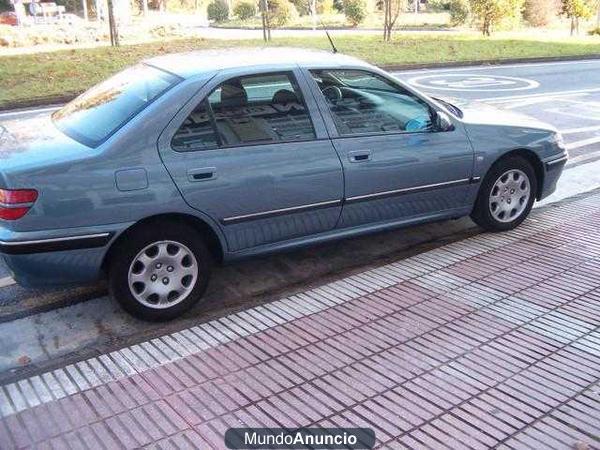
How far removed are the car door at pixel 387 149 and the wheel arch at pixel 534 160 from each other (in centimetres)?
45

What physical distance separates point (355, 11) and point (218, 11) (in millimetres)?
11553

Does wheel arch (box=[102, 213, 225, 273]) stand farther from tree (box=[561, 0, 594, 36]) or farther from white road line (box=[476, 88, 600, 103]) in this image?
tree (box=[561, 0, 594, 36])

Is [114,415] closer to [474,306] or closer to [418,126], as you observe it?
[474,306]

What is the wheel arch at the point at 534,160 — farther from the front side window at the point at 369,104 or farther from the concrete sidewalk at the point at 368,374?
the concrete sidewalk at the point at 368,374

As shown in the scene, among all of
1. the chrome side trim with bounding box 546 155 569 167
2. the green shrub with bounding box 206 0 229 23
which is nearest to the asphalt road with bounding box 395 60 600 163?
the chrome side trim with bounding box 546 155 569 167

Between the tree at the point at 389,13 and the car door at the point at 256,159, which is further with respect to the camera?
the tree at the point at 389,13

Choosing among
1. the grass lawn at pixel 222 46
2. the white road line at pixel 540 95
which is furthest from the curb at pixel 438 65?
the white road line at pixel 540 95

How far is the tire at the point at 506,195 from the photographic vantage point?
16.1ft

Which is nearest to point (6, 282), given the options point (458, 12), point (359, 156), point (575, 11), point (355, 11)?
point (359, 156)

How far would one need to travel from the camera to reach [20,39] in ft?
62.8

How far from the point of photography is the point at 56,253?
3336mm

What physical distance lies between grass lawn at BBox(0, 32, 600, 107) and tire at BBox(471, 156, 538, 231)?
8.00 metres

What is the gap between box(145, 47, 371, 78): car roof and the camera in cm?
397

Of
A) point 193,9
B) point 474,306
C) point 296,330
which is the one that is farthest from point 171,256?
point 193,9
